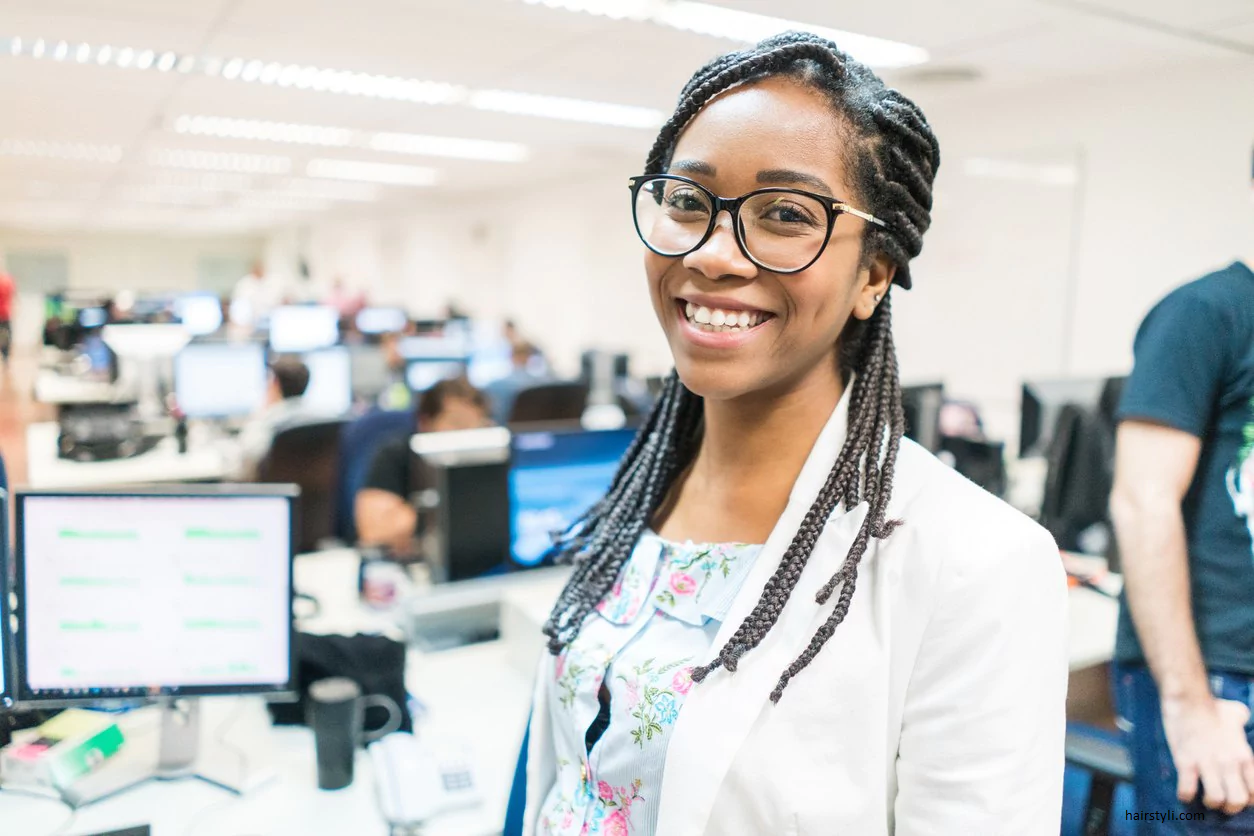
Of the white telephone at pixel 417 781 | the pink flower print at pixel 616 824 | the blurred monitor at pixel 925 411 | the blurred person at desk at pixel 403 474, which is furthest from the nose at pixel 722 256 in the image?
the blurred monitor at pixel 925 411

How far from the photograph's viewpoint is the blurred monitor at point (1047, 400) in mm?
2961

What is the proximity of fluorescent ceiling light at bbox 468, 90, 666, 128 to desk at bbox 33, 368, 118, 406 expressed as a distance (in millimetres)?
2993

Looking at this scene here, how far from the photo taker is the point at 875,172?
886 mm

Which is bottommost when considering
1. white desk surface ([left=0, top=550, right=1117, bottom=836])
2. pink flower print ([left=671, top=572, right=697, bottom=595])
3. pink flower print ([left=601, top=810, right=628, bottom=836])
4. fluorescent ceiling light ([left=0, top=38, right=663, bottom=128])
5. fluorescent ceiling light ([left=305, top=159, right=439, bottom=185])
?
white desk surface ([left=0, top=550, right=1117, bottom=836])

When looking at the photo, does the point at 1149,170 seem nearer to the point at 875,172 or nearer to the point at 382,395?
the point at 875,172

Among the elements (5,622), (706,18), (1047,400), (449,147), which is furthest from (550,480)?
(449,147)

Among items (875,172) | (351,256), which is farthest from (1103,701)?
(351,256)

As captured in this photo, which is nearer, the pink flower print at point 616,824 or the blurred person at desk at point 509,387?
the pink flower print at point 616,824

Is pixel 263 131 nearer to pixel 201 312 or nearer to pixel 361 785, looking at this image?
pixel 201 312

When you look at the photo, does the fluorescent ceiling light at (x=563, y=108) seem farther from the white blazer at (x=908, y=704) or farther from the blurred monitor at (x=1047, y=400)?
the white blazer at (x=908, y=704)

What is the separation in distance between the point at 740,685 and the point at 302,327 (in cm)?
666

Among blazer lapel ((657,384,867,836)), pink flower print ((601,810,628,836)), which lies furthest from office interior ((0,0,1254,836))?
pink flower print ((601,810,628,836))

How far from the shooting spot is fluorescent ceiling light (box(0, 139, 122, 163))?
20.9ft

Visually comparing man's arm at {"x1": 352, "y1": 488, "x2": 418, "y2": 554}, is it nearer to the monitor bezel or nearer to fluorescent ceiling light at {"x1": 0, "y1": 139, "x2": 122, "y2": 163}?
the monitor bezel
